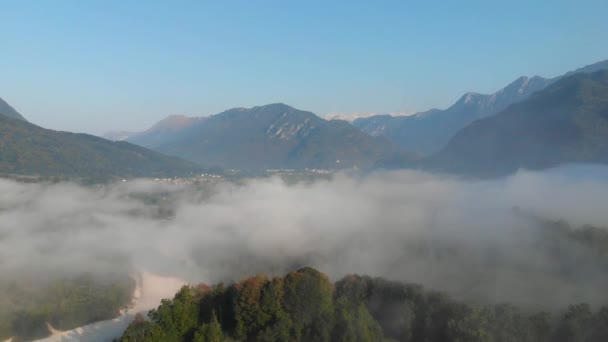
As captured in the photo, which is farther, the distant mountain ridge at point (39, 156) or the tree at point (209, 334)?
the distant mountain ridge at point (39, 156)

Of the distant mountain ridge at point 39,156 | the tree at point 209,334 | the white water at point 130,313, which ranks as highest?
the distant mountain ridge at point 39,156

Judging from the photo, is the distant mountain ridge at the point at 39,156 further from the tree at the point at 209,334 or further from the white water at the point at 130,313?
the tree at the point at 209,334

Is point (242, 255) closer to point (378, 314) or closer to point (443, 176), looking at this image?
point (378, 314)

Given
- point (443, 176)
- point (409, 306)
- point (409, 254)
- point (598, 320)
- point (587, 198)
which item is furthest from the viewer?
point (443, 176)

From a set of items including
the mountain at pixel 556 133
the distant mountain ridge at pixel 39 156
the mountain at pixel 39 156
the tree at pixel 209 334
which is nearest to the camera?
the tree at pixel 209 334

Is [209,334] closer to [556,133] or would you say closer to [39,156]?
[556,133]

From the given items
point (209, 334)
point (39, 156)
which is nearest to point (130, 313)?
point (209, 334)

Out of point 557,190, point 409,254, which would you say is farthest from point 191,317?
point 557,190

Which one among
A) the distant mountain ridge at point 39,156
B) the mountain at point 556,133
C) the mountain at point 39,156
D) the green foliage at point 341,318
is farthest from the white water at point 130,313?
the mountain at point 556,133

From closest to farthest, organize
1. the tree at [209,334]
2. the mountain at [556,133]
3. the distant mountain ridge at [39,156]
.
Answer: the tree at [209,334], the mountain at [556,133], the distant mountain ridge at [39,156]
